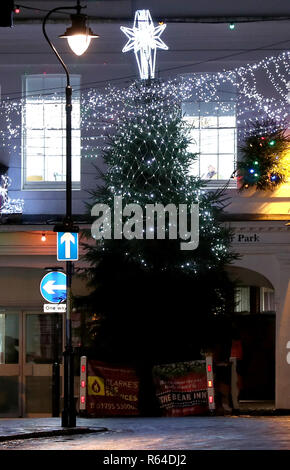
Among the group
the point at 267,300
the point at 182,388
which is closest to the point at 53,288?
the point at 182,388

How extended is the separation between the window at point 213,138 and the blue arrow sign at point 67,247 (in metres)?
6.47

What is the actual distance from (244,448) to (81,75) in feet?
46.0

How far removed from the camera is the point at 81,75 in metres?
27.9

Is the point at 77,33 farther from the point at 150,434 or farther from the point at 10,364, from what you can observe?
the point at 10,364

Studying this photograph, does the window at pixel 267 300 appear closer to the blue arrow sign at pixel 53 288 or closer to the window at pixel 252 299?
the window at pixel 252 299

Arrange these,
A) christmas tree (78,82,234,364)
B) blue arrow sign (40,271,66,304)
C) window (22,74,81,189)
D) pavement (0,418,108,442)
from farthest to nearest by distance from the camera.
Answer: window (22,74,81,189) < christmas tree (78,82,234,364) < blue arrow sign (40,271,66,304) < pavement (0,418,108,442)

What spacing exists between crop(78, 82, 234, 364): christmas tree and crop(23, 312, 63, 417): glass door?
13.7ft

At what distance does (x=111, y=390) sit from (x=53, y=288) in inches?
107

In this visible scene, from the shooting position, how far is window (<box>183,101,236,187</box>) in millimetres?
27641

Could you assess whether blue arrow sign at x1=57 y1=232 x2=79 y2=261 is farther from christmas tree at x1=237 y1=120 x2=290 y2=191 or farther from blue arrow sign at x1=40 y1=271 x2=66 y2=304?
christmas tree at x1=237 y1=120 x2=290 y2=191

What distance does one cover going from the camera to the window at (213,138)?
27.6m

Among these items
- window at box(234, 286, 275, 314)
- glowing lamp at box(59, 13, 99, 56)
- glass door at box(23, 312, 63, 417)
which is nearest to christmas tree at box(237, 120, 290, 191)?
window at box(234, 286, 275, 314)

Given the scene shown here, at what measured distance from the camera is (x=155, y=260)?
2498cm

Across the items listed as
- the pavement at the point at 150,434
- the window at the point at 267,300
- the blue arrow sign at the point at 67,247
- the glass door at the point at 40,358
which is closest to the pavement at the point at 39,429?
the pavement at the point at 150,434
